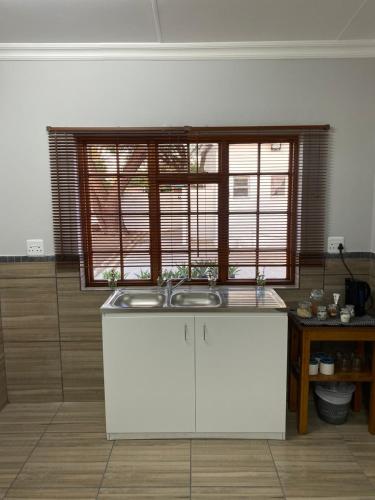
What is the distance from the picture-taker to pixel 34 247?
2.64m

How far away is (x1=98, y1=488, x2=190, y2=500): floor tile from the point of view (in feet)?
6.10

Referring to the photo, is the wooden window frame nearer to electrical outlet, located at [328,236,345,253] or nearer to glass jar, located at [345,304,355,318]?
electrical outlet, located at [328,236,345,253]

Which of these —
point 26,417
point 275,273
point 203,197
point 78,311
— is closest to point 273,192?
point 203,197

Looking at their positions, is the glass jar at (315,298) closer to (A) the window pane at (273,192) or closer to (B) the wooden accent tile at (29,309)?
(A) the window pane at (273,192)

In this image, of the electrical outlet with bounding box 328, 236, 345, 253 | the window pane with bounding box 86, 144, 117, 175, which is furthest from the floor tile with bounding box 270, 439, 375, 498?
the window pane with bounding box 86, 144, 117, 175

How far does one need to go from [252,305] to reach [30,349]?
1756 mm

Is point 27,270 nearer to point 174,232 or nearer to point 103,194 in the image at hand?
point 103,194

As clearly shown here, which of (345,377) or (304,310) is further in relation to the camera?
(304,310)

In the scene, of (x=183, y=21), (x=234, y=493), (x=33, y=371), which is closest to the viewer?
(x=234, y=493)

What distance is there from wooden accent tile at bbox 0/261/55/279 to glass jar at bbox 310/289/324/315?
76.5 inches

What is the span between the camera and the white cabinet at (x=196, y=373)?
7.25 ft

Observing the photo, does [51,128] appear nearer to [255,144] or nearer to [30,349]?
[255,144]

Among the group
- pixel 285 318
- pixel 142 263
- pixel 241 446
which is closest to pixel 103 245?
pixel 142 263

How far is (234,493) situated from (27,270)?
202 cm
